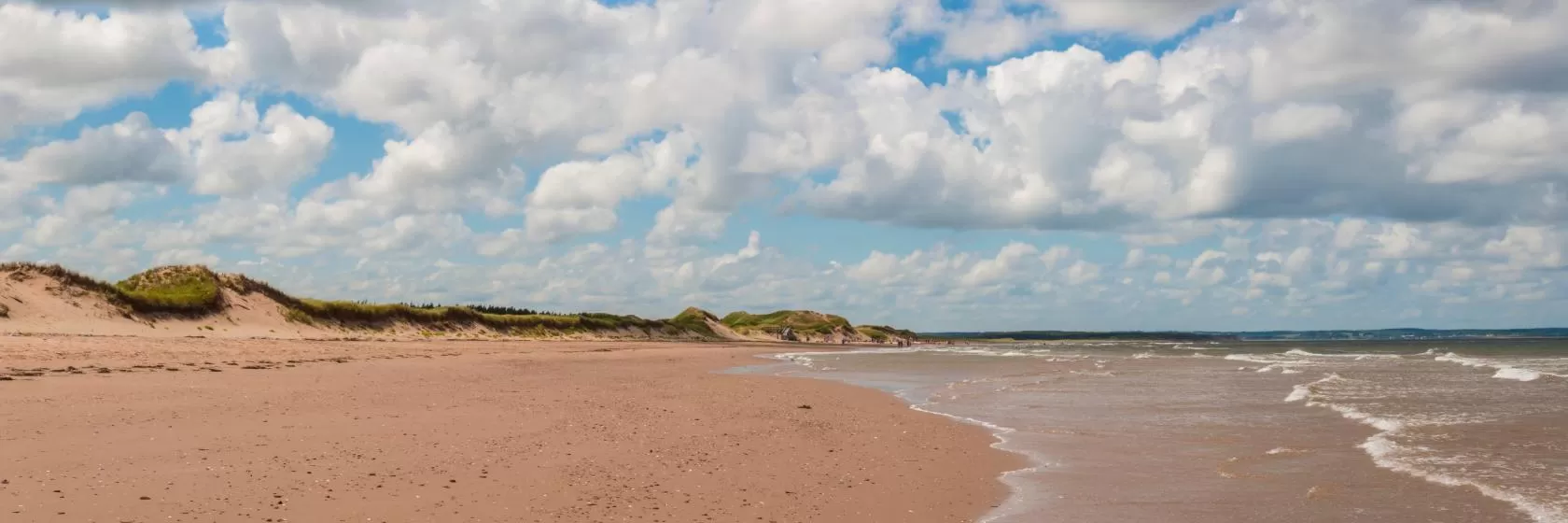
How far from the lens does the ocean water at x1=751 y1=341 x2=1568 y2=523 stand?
1232 centimetres

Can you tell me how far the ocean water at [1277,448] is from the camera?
12.3 meters

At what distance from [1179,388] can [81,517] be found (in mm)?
33037

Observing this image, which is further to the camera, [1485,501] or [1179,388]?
[1179,388]

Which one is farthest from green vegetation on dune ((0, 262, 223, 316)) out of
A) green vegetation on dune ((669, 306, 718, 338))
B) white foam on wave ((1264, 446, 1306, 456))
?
green vegetation on dune ((669, 306, 718, 338))

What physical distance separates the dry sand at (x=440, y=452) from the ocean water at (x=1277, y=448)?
1329mm

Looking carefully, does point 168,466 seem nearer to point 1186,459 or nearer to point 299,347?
point 1186,459

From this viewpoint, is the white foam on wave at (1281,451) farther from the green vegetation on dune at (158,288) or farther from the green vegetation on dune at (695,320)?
the green vegetation on dune at (695,320)

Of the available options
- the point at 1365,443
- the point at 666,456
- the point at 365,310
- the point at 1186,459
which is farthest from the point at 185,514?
the point at 365,310

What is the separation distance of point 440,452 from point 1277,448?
1443 centimetres

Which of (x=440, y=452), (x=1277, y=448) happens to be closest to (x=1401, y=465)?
(x=1277, y=448)

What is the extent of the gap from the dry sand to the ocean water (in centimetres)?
133

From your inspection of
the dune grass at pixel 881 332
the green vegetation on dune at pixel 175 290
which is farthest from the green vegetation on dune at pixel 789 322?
the green vegetation on dune at pixel 175 290

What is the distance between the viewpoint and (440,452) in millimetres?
13820

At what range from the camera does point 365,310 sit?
65.5 m
